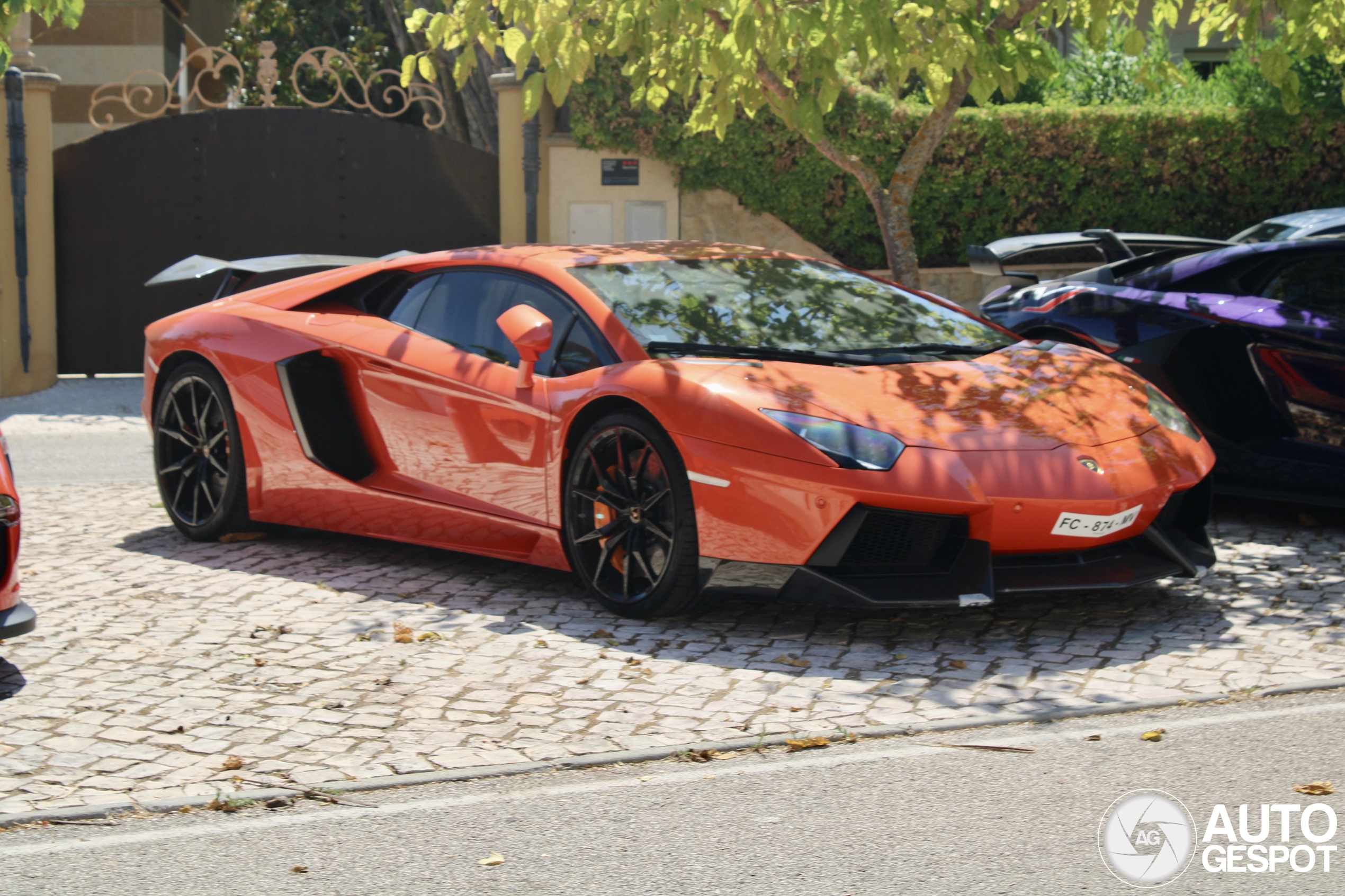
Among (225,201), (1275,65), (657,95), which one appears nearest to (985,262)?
(1275,65)

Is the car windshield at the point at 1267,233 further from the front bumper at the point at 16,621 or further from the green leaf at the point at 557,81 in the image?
the front bumper at the point at 16,621

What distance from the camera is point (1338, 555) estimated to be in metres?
6.53

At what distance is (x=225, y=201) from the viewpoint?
555 inches

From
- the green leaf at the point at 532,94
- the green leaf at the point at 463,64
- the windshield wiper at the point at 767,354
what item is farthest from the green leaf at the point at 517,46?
the windshield wiper at the point at 767,354

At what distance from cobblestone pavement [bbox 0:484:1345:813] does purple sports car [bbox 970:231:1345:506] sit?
0.45 meters

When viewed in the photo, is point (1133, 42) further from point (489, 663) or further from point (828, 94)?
point (489, 663)

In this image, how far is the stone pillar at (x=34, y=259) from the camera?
13.2m

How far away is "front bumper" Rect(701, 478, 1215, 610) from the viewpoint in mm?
4891

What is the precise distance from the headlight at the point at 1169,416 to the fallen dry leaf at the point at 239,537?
400 cm

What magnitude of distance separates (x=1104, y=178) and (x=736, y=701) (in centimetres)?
1188

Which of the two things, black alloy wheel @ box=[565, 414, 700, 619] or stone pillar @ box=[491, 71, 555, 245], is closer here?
black alloy wheel @ box=[565, 414, 700, 619]

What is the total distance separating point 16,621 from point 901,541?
269 cm

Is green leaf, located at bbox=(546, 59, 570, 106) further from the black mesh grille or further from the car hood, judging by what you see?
the black mesh grille

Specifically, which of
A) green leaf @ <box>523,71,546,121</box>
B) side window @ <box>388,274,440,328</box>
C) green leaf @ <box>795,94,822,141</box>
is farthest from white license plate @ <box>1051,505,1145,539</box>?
green leaf @ <box>523,71,546,121</box>
